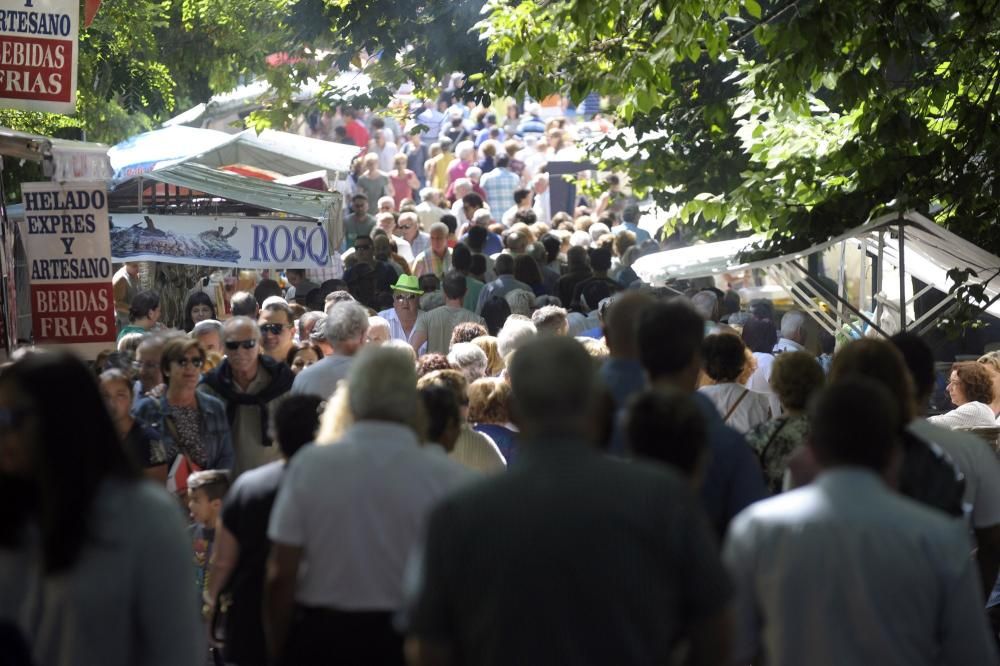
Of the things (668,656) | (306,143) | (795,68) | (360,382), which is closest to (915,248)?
(795,68)

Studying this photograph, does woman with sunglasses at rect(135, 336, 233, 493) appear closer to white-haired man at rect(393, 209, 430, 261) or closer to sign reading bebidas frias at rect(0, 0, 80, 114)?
sign reading bebidas frias at rect(0, 0, 80, 114)

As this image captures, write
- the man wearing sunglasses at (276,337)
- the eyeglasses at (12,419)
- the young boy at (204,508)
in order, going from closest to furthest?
the eyeglasses at (12,419) → the young boy at (204,508) → the man wearing sunglasses at (276,337)

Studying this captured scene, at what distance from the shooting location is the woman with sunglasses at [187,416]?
8.41 meters

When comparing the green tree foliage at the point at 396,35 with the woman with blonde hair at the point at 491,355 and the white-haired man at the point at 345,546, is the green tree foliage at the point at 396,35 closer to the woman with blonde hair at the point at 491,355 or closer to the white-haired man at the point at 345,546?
the woman with blonde hair at the point at 491,355

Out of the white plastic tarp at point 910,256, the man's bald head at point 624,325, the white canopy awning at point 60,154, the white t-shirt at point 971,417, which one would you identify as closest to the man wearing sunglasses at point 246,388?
the white canopy awning at point 60,154

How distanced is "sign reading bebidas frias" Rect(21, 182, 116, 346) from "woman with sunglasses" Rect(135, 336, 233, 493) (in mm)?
2124

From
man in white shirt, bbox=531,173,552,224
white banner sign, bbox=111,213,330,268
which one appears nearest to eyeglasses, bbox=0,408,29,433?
white banner sign, bbox=111,213,330,268

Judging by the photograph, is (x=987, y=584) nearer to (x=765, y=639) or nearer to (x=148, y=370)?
(x=765, y=639)

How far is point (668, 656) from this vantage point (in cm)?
384

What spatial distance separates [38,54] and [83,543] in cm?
788

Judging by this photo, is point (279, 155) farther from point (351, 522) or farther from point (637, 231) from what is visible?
point (351, 522)

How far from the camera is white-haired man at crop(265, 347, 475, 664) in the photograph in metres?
4.88

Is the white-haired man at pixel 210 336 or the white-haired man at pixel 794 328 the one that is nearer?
the white-haired man at pixel 210 336

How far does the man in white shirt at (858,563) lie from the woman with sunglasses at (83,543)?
56.8 inches
